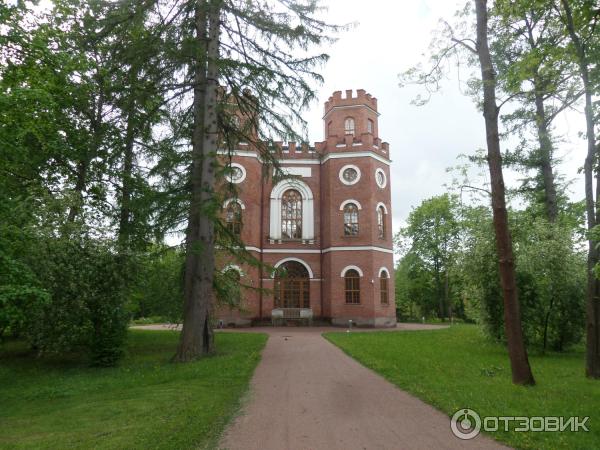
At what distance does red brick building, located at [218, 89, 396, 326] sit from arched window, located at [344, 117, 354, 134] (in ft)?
0.21

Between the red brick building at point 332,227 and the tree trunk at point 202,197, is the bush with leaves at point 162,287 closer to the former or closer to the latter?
the tree trunk at point 202,197

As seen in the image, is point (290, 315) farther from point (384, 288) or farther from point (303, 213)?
point (303, 213)

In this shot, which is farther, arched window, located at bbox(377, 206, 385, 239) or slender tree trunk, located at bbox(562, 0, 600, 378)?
arched window, located at bbox(377, 206, 385, 239)

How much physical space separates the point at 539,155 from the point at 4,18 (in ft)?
54.1

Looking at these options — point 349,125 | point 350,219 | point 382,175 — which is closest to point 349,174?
point 382,175

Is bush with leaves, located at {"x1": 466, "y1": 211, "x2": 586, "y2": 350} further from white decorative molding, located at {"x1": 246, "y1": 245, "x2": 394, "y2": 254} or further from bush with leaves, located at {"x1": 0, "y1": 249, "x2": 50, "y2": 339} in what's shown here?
bush with leaves, located at {"x1": 0, "y1": 249, "x2": 50, "y2": 339}

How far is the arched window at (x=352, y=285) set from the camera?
995 inches

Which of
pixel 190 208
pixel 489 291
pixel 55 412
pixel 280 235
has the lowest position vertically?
pixel 55 412

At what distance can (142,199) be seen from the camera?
35.6ft

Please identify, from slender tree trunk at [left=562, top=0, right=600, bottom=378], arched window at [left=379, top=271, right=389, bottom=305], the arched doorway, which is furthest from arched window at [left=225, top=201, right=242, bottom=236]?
arched window at [left=379, top=271, right=389, bottom=305]

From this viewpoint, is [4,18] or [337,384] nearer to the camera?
[337,384]

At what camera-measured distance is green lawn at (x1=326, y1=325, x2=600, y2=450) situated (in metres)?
5.11

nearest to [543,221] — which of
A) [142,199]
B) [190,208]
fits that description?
[190,208]

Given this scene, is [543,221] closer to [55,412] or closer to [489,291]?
[489,291]
